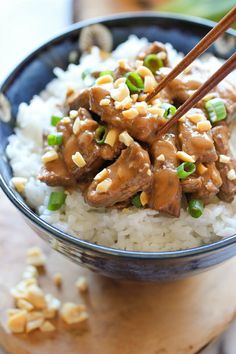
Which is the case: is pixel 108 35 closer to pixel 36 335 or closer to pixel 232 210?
pixel 232 210

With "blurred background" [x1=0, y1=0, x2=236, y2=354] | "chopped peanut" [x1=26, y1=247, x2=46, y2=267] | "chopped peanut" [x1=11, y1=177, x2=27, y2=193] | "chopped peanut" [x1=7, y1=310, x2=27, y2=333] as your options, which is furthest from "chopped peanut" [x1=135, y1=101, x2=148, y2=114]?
"blurred background" [x1=0, y1=0, x2=236, y2=354]

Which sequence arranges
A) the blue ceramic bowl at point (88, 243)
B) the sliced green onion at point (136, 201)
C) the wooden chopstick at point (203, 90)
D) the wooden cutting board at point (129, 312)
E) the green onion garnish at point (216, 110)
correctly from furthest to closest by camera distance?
the wooden cutting board at point (129, 312)
the green onion garnish at point (216, 110)
the sliced green onion at point (136, 201)
the blue ceramic bowl at point (88, 243)
the wooden chopstick at point (203, 90)

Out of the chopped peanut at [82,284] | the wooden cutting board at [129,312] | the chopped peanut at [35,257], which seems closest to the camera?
the wooden cutting board at [129,312]

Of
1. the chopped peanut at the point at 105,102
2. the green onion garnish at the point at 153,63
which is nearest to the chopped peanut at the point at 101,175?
the chopped peanut at the point at 105,102

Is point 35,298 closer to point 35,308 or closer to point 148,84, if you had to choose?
point 35,308

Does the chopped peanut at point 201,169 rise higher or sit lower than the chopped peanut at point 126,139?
lower

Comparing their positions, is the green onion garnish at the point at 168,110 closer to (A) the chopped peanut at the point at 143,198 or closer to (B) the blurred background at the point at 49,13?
(A) the chopped peanut at the point at 143,198
